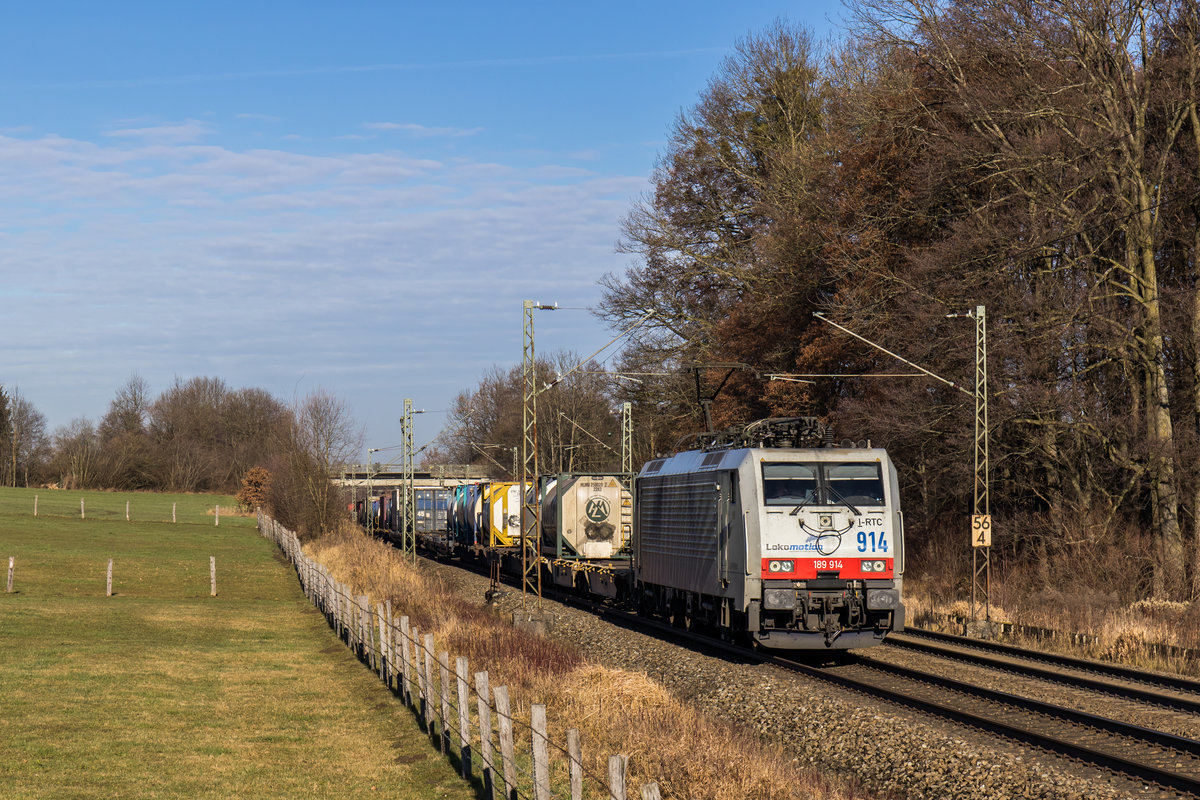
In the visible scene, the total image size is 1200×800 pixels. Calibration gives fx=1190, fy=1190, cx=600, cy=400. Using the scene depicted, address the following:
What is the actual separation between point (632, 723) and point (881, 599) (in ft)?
23.7

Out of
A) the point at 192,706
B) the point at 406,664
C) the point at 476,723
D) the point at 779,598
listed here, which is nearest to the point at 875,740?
the point at 476,723

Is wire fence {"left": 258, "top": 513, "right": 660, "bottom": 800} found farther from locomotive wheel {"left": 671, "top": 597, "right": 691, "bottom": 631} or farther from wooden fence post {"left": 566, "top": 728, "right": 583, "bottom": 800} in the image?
locomotive wheel {"left": 671, "top": 597, "right": 691, "bottom": 631}

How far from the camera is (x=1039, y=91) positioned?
103ft

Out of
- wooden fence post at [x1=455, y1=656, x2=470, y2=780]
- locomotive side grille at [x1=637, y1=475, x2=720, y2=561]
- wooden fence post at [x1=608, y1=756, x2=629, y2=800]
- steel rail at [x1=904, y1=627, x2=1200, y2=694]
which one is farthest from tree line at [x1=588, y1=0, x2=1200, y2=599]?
wooden fence post at [x1=608, y1=756, x2=629, y2=800]

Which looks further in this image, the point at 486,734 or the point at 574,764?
the point at 486,734

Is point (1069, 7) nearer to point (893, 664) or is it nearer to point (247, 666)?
point (893, 664)

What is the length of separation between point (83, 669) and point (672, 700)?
11.1m

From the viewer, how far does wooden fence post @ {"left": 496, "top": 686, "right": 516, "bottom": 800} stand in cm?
992

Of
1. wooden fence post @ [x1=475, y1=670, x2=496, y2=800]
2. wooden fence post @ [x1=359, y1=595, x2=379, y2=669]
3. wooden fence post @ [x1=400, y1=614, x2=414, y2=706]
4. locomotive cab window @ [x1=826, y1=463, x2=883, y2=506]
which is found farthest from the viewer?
wooden fence post @ [x1=359, y1=595, x2=379, y2=669]

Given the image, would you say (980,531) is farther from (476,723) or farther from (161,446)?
(161,446)

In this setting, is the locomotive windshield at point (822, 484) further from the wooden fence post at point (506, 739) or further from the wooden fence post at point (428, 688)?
the wooden fence post at point (506, 739)

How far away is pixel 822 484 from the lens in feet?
64.4

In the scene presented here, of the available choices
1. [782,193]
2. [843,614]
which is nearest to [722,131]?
[782,193]

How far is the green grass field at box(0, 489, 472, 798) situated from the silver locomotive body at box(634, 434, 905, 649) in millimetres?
6116
